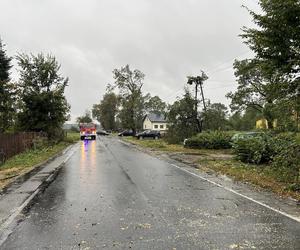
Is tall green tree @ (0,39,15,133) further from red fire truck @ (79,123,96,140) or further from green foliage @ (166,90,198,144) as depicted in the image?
red fire truck @ (79,123,96,140)

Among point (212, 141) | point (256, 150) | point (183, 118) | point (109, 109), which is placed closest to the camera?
point (256, 150)

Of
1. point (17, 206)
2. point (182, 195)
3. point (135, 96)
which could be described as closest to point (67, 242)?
point (17, 206)

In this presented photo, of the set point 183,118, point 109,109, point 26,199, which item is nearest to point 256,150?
point 26,199

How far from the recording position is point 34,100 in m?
39.9

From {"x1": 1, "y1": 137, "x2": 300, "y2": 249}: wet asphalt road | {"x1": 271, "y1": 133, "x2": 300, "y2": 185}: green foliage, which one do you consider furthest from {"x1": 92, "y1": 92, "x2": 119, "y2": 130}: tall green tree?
{"x1": 1, "y1": 137, "x2": 300, "y2": 249}: wet asphalt road

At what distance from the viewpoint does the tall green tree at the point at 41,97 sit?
131 ft

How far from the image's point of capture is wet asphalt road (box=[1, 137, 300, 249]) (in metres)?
6.23

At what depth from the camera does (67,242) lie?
246 inches

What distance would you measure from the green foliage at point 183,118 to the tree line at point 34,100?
11683 mm

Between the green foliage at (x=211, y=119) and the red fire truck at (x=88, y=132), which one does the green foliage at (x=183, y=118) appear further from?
the red fire truck at (x=88, y=132)

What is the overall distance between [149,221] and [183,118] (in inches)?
1348

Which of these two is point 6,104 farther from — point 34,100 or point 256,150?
point 256,150

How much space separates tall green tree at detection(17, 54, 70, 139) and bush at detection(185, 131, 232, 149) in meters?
15.2

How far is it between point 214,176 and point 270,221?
8138 mm
